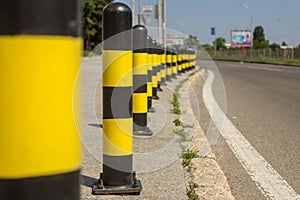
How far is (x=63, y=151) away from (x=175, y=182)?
9.26 feet

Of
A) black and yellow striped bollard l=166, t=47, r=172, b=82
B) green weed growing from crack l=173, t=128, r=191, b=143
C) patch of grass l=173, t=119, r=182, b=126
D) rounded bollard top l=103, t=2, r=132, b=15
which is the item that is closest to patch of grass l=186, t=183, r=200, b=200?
rounded bollard top l=103, t=2, r=132, b=15

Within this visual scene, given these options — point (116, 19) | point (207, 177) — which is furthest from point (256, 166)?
point (116, 19)

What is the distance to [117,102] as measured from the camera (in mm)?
3568

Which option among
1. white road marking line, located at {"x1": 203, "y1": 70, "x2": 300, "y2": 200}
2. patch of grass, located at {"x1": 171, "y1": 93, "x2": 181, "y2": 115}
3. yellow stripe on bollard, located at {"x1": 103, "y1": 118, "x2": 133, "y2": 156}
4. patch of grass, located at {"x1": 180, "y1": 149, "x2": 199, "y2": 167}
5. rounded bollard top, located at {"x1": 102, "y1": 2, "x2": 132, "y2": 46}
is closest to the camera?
rounded bollard top, located at {"x1": 102, "y1": 2, "x2": 132, "y2": 46}

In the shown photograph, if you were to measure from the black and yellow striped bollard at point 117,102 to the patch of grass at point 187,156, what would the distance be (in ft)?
3.47

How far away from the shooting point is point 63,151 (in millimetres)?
1278

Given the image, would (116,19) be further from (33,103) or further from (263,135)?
(263,135)

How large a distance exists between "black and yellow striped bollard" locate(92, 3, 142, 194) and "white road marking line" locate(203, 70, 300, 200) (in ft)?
3.68

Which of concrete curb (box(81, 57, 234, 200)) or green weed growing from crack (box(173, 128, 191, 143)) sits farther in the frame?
green weed growing from crack (box(173, 128, 191, 143))

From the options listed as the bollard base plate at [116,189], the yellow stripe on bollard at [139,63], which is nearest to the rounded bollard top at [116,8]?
the bollard base plate at [116,189]

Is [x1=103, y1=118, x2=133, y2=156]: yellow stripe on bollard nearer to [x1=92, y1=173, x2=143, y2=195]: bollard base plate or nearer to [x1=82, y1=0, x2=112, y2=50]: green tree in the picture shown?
[x1=92, y1=173, x2=143, y2=195]: bollard base plate

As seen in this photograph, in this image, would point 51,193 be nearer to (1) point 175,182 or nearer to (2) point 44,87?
(2) point 44,87

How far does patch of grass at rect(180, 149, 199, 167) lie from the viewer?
4.70 metres

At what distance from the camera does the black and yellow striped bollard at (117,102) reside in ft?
11.4
